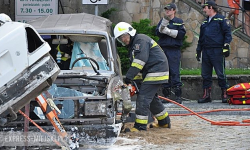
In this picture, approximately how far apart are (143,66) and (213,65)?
4.06 meters

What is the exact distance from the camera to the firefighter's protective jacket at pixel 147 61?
9.97 metres

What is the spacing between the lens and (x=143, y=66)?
10078 mm

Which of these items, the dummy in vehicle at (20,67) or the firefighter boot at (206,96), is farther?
the firefighter boot at (206,96)

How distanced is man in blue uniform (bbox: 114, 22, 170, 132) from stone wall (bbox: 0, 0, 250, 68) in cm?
662

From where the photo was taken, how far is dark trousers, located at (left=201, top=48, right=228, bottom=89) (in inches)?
540

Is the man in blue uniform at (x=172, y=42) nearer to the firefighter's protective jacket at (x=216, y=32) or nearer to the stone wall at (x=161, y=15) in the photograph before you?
the firefighter's protective jacket at (x=216, y=32)

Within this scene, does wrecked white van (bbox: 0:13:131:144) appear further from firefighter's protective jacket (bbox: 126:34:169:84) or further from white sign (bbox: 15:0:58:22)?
white sign (bbox: 15:0:58:22)

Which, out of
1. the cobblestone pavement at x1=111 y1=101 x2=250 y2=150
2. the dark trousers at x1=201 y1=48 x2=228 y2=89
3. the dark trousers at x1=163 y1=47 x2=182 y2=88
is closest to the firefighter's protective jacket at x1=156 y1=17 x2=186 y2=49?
the dark trousers at x1=163 y1=47 x2=182 y2=88

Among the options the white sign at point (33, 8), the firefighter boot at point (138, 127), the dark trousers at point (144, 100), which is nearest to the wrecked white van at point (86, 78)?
the dark trousers at point (144, 100)

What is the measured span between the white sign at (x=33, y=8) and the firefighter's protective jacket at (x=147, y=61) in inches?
262

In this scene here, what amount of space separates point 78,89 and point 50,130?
1.11 m

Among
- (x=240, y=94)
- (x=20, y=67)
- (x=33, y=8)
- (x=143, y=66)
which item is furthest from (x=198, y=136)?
(x=33, y=8)

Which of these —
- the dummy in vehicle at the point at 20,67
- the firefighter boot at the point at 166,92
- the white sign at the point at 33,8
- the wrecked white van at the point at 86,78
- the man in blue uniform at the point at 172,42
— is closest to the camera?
the dummy in vehicle at the point at 20,67

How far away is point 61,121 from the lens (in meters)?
8.41
